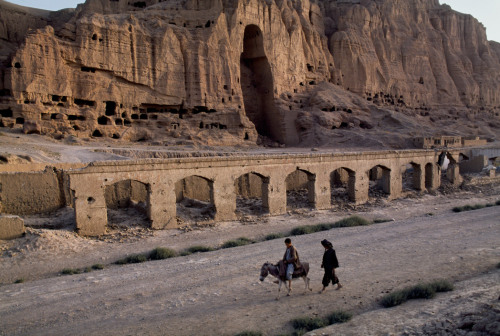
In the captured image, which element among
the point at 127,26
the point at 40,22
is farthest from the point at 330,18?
the point at 40,22

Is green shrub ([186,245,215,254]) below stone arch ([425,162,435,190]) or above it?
below

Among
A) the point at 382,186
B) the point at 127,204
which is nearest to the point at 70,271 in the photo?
the point at 127,204

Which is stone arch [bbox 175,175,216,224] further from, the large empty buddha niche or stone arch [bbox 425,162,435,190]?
the large empty buddha niche

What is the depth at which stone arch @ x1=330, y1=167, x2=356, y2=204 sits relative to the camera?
20703 millimetres

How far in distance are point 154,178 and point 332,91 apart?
28.6 meters

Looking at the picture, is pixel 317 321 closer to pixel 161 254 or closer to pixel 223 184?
pixel 161 254

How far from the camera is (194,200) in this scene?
690 inches

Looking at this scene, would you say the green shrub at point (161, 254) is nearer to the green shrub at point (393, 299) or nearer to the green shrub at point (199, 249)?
the green shrub at point (199, 249)

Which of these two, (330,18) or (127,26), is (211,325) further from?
(330,18)

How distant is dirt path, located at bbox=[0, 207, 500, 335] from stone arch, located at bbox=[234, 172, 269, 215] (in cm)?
468

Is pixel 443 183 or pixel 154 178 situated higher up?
pixel 154 178

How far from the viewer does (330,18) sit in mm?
48750

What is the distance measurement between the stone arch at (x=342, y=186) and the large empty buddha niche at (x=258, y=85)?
1327cm

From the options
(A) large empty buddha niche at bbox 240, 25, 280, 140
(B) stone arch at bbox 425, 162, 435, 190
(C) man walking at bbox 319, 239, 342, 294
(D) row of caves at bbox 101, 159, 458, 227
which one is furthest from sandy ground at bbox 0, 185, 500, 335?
(A) large empty buddha niche at bbox 240, 25, 280, 140
